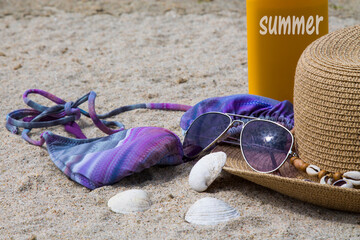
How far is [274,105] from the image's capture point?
7.84ft

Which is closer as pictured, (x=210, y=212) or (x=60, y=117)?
(x=210, y=212)

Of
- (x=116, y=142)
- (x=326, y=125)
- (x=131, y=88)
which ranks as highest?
(x=326, y=125)

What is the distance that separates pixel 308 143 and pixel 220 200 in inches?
14.8

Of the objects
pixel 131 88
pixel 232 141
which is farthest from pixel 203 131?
pixel 131 88

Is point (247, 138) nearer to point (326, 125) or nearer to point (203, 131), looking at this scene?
point (203, 131)

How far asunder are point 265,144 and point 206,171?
0.25 meters

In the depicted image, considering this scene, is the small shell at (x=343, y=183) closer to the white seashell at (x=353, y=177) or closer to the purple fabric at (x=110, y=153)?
the white seashell at (x=353, y=177)

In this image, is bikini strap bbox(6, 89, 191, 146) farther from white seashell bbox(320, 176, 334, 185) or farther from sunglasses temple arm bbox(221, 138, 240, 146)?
white seashell bbox(320, 176, 334, 185)

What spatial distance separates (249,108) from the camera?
2.38 metres

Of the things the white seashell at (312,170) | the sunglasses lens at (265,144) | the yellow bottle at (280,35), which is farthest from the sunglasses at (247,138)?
the yellow bottle at (280,35)

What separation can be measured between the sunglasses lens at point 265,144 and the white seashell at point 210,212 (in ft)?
0.76

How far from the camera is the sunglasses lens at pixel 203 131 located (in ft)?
7.27

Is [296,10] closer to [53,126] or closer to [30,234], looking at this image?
[53,126]

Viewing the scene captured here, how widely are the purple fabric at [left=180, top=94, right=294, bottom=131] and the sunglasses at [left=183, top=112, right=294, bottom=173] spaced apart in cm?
9
